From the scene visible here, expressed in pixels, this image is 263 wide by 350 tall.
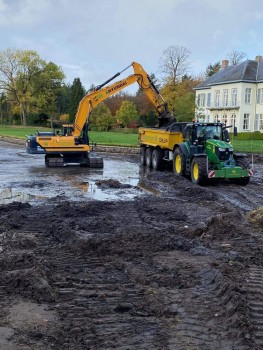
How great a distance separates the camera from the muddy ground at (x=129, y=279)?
436 cm

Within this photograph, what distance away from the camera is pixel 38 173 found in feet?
59.9

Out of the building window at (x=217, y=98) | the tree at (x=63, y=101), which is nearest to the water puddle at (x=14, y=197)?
the building window at (x=217, y=98)

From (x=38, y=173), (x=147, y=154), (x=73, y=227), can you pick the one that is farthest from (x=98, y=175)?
(x=73, y=227)

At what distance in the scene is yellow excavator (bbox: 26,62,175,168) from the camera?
64.8ft

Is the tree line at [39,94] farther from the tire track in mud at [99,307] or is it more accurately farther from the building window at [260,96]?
the tire track in mud at [99,307]

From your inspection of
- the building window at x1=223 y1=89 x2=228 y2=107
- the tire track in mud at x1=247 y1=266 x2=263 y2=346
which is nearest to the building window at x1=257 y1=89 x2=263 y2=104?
the building window at x1=223 y1=89 x2=228 y2=107

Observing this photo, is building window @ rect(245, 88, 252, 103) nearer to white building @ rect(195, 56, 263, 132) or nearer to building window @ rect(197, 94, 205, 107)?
white building @ rect(195, 56, 263, 132)

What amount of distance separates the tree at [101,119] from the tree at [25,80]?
52.0 feet

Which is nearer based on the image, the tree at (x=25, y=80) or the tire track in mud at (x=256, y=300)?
the tire track in mud at (x=256, y=300)

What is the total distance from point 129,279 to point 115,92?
16031 millimetres

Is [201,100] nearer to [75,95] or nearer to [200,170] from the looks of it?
[75,95]

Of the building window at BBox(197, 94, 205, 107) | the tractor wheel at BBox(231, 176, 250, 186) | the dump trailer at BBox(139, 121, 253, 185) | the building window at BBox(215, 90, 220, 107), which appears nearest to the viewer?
the dump trailer at BBox(139, 121, 253, 185)

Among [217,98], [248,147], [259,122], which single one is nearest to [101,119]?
[217,98]

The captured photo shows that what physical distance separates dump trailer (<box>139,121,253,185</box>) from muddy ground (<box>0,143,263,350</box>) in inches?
173
